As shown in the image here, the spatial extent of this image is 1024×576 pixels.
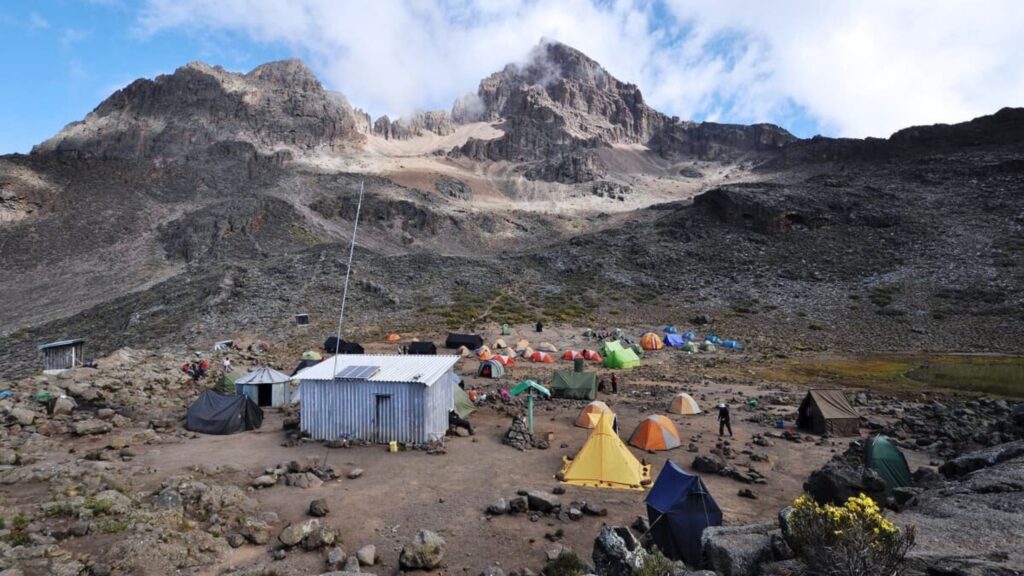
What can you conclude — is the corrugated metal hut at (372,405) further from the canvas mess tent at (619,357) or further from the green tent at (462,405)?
the canvas mess tent at (619,357)

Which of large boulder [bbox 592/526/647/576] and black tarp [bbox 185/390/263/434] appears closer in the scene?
large boulder [bbox 592/526/647/576]

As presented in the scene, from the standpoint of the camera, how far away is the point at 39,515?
10.2 metres

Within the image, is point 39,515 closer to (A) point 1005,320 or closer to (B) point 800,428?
(B) point 800,428

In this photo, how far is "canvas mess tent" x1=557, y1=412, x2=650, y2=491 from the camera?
45.5 feet

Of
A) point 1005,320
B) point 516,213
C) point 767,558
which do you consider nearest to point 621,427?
point 767,558

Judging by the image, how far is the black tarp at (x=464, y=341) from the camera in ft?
127

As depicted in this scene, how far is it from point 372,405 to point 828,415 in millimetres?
16012

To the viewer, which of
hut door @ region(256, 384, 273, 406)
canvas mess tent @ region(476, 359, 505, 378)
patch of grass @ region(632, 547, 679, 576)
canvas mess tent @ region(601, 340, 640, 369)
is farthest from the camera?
canvas mess tent @ region(601, 340, 640, 369)

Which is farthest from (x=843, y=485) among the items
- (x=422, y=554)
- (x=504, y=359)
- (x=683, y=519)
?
(x=504, y=359)

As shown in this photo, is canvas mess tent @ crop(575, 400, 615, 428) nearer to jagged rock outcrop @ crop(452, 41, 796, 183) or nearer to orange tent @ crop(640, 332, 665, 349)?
orange tent @ crop(640, 332, 665, 349)

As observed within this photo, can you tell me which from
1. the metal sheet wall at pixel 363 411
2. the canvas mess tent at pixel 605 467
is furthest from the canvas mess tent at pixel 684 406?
the metal sheet wall at pixel 363 411

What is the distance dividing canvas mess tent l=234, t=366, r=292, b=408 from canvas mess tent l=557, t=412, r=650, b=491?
541 inches

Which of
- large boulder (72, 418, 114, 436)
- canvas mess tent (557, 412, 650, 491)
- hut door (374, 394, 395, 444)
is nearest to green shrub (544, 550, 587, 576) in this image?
canvas mess tent (557, 412, 650, 491)

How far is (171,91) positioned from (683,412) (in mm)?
145854
